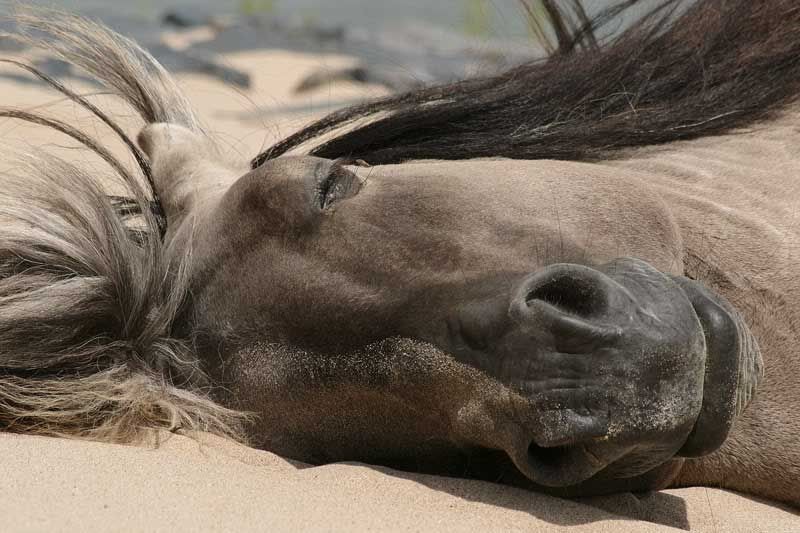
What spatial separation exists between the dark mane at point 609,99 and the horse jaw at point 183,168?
18 centimetres

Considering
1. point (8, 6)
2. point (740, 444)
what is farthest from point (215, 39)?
point (740, 444)

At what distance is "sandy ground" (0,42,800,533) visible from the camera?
2156mm

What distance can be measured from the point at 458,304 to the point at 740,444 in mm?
867

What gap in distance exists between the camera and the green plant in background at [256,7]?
15330 mm

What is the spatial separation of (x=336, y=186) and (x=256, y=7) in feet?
44.3

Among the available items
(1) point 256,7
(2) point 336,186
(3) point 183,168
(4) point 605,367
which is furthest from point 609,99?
(1) point 256,7

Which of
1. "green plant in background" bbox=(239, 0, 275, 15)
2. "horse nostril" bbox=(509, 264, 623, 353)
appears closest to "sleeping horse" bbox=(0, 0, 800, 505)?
"horse nostril" bbox=(509, 264, 623, 353)

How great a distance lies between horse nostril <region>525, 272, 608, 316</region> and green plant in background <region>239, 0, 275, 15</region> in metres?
13.7

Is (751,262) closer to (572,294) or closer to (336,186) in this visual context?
(572,294)

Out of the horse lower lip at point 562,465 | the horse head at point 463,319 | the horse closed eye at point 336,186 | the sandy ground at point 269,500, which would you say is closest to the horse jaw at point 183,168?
the horse head at point 463,319

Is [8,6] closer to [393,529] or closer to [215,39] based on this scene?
[393,529]

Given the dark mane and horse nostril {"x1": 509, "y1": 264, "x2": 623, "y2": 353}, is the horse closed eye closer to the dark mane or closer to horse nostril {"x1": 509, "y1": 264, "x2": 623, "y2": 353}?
the dark mane

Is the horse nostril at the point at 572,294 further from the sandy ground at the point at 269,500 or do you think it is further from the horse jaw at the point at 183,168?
the horse jaw at the point at 183,168

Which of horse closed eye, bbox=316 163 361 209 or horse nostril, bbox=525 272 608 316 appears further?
horse closed eye, bbox=316 163 361 209
